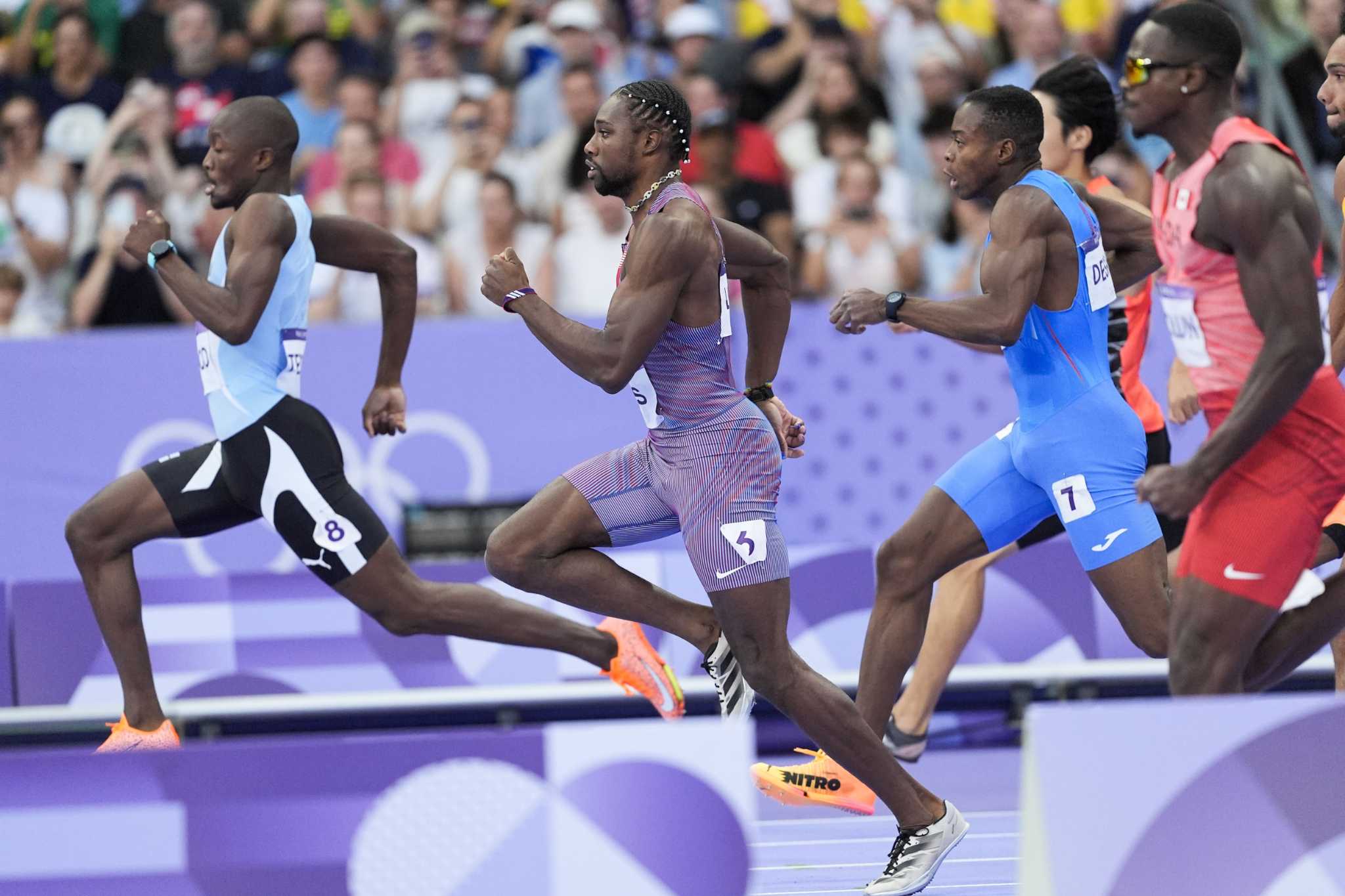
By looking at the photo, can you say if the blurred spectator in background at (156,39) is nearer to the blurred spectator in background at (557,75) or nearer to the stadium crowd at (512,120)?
the stadium crowd at (512,120)

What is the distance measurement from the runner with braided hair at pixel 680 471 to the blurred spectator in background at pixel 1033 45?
20.2 ft

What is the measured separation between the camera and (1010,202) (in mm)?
5383

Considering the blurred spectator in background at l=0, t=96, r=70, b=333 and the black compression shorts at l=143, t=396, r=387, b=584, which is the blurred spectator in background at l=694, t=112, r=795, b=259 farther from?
the black compression shorts at l=143, t=396, r=387, b=584

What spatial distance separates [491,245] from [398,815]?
7.00 metres

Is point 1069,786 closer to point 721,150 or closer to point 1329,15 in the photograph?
point 721,150

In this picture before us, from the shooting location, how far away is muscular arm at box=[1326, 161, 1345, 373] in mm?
5980

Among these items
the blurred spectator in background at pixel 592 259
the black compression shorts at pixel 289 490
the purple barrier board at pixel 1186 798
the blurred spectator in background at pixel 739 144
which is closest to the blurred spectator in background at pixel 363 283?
the blurred spectator in background at pixel 592 259

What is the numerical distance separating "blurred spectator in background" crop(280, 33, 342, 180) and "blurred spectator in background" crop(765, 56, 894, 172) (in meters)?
2.94

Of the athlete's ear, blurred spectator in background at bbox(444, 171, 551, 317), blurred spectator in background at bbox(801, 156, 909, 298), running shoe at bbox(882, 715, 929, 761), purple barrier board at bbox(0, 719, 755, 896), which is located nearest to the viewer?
purple barrier board at bbox(0, 719, 755, 896)

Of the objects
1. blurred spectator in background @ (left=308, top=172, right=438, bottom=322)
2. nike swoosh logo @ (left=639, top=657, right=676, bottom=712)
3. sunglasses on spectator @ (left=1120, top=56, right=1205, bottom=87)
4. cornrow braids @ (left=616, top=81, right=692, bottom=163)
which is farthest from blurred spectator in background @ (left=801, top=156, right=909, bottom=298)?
sunglasses on spectator @ (left=1120, top=56, right=1205, bottom=87)

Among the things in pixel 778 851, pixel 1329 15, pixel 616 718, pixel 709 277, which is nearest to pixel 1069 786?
pixel 709 277

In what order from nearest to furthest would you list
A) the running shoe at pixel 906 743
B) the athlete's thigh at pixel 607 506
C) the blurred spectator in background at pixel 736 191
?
the athlete's thigh at pixel 607 506 → the running shoe at pixel 906 743 → the blurred spectator in background at pixel 736 191

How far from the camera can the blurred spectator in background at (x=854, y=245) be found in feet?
35.2

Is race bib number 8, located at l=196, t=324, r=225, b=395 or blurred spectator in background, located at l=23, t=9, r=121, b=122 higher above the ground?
blurred spectator in background, located at l=23, t=9, r=121, b=122
